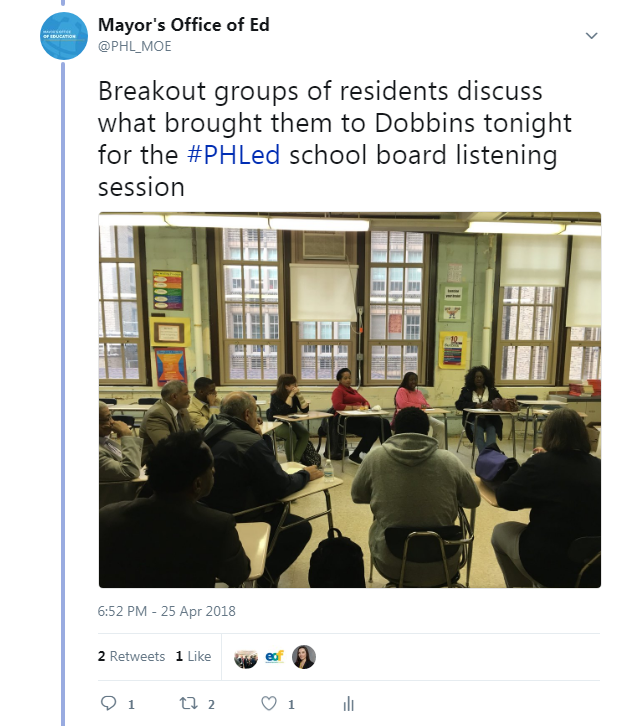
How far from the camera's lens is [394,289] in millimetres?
5832

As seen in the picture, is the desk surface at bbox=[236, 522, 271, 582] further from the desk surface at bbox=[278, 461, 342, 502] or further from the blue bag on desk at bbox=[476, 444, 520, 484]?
the blue bag on desk at bbox=[476, 444, 520, 484]

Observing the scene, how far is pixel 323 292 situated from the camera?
5.66 metres

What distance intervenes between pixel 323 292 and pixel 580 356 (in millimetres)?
4292

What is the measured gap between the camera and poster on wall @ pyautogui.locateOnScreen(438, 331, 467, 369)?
582 cm

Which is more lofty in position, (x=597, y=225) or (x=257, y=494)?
(x=597, y=225)

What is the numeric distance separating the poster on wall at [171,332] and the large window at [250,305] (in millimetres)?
559

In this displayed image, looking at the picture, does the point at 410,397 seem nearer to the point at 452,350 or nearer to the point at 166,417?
the point at 452,350
